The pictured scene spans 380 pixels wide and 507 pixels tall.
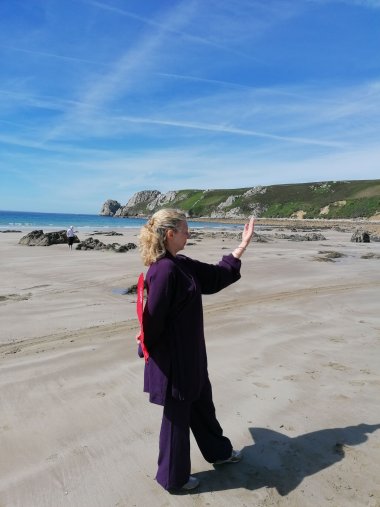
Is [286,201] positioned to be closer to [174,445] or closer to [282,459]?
[282,459]

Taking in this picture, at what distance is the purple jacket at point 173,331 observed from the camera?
2881mm

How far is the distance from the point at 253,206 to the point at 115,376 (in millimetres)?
122547

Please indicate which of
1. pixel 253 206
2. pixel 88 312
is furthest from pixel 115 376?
pixel 253 206

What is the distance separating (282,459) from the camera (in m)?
3.52

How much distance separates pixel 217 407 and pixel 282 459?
3.26 feet

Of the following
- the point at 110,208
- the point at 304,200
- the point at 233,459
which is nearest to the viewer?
the point at 233,459

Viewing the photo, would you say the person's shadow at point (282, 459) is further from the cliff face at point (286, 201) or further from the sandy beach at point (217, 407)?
the cliff face at point (286, 201)

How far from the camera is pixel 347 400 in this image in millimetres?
4500

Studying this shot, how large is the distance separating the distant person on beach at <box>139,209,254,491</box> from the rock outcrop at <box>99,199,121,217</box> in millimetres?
184194

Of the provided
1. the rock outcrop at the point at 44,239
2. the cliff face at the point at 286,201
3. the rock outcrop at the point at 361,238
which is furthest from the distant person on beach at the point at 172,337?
the cliff face at the point at 286,201

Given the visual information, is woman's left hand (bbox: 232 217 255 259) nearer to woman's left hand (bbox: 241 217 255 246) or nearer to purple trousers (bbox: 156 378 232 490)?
woman's left hand (bbox: 241 217 255 246)

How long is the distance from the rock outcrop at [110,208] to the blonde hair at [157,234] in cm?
18418

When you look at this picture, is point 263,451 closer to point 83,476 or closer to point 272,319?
point 83,476

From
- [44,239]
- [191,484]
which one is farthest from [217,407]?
[44,239]
